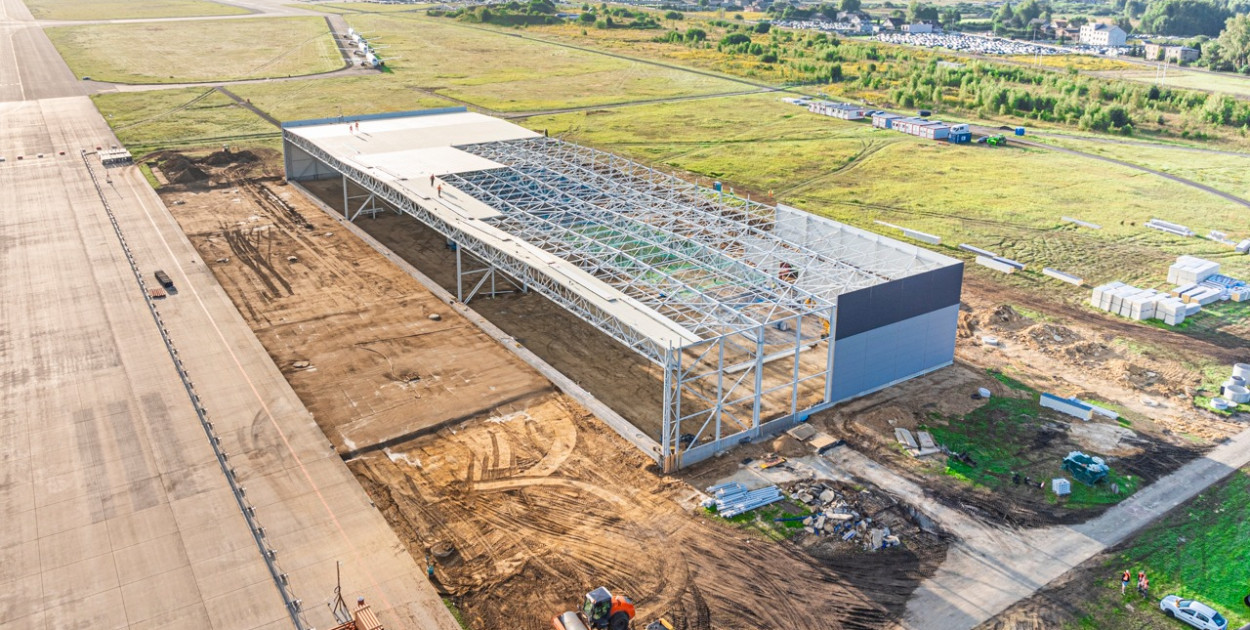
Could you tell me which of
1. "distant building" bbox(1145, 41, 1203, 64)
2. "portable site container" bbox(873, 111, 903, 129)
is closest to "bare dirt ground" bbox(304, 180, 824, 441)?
"portable site container" bbox(873, 111, 903, 129)

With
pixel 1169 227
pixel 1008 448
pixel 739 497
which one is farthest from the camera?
pixel 1169 227

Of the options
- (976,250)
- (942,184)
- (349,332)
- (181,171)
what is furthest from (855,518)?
(181,171)

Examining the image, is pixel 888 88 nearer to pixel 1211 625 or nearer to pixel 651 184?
pixel 651 184

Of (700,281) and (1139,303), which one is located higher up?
(700,281)

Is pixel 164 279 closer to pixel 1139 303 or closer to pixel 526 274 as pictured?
pixel 526 274

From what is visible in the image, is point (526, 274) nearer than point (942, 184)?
Yes

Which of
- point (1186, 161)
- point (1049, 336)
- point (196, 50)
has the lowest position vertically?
point (1049, 336)
